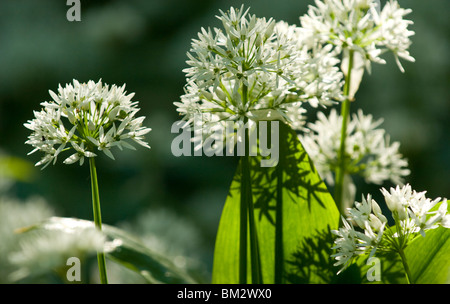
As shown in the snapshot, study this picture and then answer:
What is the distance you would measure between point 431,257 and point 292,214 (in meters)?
0.12

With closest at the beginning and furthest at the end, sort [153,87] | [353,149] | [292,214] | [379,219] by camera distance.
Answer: [379,219], [292,214], [353,149], [153,87]

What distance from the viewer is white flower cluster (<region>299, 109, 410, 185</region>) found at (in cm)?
55

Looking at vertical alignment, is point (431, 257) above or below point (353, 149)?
below

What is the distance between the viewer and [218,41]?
0.40 metres

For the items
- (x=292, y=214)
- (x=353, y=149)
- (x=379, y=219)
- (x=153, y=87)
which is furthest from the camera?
(x=153, y=87)

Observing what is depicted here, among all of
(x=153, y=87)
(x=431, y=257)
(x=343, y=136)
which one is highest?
(x=153, y=87)

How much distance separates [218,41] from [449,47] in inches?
58.7

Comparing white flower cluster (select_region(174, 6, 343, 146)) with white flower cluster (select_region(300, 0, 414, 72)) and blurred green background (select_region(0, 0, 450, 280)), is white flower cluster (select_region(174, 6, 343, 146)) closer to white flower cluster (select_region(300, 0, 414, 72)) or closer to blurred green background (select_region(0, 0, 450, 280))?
white flower cluster (select_region(300, 0, 414, 72))

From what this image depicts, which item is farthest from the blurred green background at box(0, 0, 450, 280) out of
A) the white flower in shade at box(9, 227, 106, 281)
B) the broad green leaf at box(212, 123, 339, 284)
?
the broad green leaf at box(212, 123, 339, 284)

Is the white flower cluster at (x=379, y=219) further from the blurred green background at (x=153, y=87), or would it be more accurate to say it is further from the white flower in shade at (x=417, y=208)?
the blurred green background at (x=153, y=87)

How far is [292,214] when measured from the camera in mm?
455

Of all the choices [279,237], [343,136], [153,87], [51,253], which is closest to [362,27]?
[343,136]

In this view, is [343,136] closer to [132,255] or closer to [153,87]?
[132,255]

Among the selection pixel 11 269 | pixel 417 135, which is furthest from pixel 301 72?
pixel 417 135
